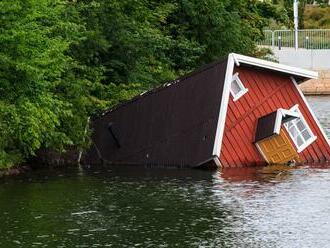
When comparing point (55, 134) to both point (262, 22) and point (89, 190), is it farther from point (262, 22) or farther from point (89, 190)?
point (262, 22)

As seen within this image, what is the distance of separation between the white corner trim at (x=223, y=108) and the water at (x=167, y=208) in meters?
1.13

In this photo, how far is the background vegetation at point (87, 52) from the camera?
3362cm

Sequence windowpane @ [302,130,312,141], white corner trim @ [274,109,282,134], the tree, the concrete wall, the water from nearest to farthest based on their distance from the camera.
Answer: the water < the tree < white corner trim @ [274,109,282,134] < windowpane @ [302,130,312,141] < the concrete wall

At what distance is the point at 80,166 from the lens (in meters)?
39.4

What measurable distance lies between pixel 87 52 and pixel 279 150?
10.7 meters

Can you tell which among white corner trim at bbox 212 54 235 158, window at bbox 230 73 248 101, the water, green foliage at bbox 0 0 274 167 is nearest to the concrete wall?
green foliage at bbox 0 0 274 167

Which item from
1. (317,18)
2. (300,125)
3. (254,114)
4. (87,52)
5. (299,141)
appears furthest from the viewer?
(317,18)

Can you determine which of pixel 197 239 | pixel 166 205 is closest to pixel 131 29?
pixel 166 205

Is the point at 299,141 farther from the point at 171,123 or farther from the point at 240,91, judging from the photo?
the point at 171,123

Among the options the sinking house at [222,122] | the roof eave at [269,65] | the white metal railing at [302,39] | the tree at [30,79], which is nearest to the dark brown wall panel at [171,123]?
the sinking house at [222,122]

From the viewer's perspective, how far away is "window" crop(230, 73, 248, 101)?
37531 millimetres

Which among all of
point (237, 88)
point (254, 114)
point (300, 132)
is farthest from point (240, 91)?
point (300, 132)

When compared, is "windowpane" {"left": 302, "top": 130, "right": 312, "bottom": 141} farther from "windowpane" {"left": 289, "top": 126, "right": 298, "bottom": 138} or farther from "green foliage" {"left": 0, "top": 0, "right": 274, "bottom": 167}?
"green foliage" {"left": 0, "top": 0, "right": 274, "bottom": 167}

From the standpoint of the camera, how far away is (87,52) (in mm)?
42781
